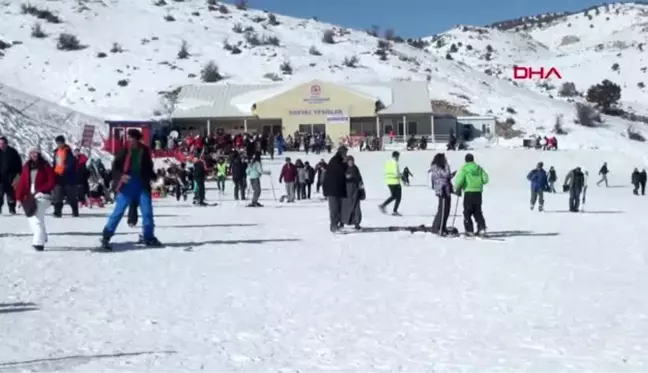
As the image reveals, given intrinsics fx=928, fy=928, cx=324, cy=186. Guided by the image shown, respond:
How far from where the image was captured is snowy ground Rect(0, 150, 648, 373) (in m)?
6.58

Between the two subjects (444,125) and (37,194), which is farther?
(444,125)

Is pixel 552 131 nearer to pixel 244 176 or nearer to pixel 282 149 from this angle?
pixel 282 149

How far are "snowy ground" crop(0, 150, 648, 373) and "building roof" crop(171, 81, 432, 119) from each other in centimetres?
4536

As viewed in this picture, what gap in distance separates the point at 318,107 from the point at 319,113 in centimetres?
40

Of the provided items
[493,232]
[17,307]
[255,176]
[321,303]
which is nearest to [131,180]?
[17,307]

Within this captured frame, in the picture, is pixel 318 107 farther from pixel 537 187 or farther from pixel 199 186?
pixel 199 186

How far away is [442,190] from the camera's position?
15.1 meters

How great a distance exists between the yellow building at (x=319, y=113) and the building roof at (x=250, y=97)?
0.07 metres

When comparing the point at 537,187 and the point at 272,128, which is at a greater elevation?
the point at 272,128

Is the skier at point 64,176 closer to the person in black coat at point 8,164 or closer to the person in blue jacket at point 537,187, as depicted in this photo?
the person in black coat at point 8,164

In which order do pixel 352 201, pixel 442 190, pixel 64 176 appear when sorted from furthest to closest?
pixel 64 176, pixel 352 201, pixel 442 190

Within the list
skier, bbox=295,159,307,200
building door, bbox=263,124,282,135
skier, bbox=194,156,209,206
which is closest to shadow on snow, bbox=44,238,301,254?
skier, bbox=194,156,209,206

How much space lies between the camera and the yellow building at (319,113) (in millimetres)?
60781

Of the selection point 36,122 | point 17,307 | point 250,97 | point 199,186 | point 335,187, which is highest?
point 250,97
